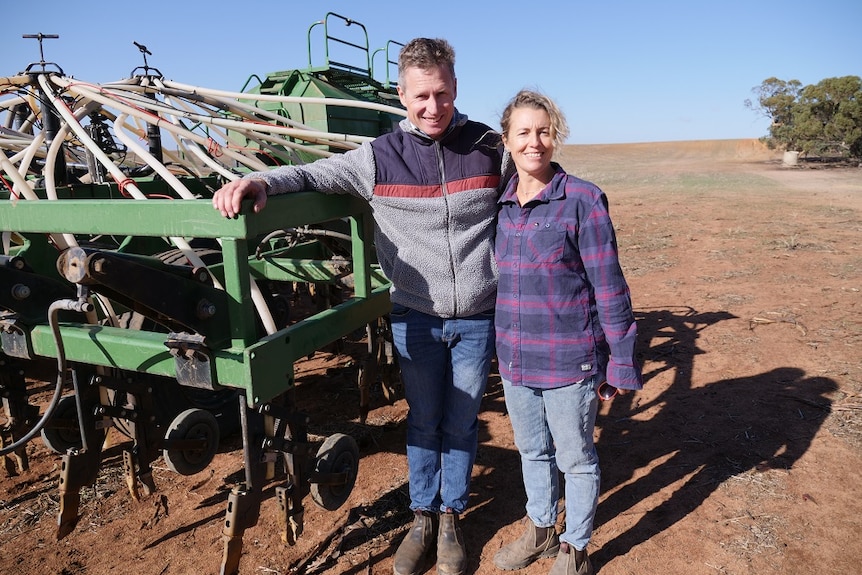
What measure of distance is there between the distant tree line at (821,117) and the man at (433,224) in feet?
91.8

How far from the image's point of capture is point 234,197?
74.4 inches

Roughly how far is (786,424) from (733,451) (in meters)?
0.53

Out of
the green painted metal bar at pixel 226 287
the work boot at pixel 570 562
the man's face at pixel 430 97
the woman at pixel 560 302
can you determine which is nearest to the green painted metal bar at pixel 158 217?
the green painted metal bar at pixel 226 287

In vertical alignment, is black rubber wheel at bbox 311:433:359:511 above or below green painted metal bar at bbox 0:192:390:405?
below

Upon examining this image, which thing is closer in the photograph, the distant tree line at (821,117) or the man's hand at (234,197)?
the man's hand at (234,197)

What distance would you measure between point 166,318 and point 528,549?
1.65m

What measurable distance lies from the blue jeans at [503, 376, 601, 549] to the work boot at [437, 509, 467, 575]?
1.01ft

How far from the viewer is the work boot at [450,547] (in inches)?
101

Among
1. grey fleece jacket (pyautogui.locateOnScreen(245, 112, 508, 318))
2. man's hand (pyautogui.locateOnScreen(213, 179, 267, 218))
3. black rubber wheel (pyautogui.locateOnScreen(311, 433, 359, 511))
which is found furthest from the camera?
black rubber wheel (pyautogui.locateOnScreen(311, 433, 359, 511))

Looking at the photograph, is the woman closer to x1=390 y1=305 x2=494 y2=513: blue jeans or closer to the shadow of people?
x1=390 y1=305 x2=494 y2=513: blue jeans

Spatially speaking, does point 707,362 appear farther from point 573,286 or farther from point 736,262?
point 736,262

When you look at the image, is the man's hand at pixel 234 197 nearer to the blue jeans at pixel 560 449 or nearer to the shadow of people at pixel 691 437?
the blue jeans at pixel 560 449

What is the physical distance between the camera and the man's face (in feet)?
7.23

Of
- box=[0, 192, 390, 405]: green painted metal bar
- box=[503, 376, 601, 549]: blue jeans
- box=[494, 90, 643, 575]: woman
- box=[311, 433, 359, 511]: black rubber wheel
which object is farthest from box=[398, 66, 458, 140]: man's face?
box=[311, 433, 359, 511]: black rubber wheel
